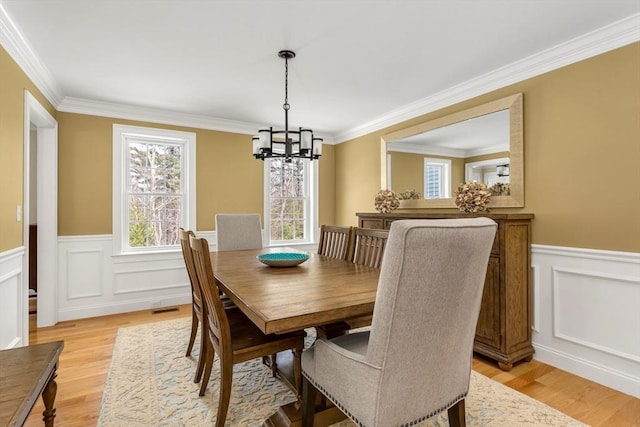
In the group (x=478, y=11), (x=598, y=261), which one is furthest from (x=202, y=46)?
(x=598, y=261)

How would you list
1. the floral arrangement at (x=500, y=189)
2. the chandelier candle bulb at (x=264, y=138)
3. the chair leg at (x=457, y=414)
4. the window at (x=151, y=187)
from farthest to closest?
1. the window at (x=151, y=187)
2. the floral arrangement at (x=500, y=189)
3. the chandelier candle bulb at (x=264, y=138)
4. the chair leg at (x=457, y=414)

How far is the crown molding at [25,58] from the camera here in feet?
6.73

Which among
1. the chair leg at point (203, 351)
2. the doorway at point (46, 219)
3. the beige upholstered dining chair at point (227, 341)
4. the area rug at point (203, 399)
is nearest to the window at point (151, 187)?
the doorway at point (46, 219)

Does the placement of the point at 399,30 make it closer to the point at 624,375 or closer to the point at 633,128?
the point at 633,128

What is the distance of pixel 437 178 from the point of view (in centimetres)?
343

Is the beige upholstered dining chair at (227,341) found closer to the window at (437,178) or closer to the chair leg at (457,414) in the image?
the chair leg at (457,414)

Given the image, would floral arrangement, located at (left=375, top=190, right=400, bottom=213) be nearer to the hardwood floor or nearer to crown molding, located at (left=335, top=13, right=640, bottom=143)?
crown molding, located at (left=335, top=13, right=640, bottom=143)

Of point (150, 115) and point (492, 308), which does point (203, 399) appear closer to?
point (492, 308)

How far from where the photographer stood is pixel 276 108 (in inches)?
151

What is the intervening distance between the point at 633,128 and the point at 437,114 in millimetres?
1641

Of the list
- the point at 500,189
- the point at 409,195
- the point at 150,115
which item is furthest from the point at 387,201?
the point at 150,115

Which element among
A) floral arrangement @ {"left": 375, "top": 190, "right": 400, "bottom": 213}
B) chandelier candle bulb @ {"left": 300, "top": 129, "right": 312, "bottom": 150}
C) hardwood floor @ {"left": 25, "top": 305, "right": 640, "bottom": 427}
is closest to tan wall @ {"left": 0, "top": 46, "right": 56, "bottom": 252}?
hardwood floor @ {"left": 25, "top": 305, "right": 640, "bottom": 427}

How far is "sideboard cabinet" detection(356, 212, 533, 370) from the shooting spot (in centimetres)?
241

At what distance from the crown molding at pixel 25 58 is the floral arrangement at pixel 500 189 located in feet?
12.2
